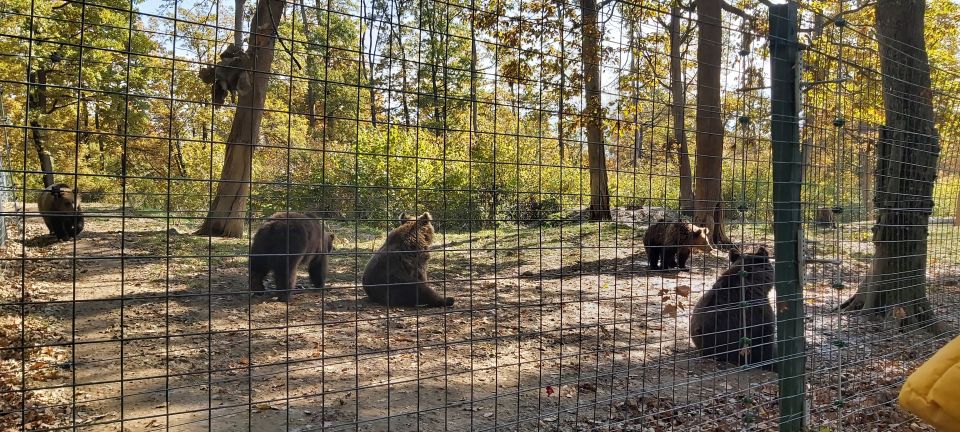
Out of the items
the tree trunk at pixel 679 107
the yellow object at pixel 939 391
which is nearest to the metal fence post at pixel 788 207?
the tree trunk at pixel 679 107

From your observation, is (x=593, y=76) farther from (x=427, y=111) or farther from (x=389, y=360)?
(x=427, y=111)

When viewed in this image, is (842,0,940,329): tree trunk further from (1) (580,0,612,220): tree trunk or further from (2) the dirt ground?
(1) (580,0,612,220): tree trunk

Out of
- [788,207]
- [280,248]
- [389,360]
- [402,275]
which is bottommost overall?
[389,360]

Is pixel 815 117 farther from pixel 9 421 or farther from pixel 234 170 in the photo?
pixel 234 170

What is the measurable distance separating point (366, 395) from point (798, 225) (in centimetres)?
356

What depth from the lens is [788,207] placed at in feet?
13.6

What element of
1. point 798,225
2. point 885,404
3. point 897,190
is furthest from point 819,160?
point 897,190

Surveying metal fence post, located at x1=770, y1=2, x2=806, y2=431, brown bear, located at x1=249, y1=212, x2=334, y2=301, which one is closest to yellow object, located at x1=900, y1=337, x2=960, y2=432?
metal fence post, located at x1=770, y1=2, x2=806, y2=431

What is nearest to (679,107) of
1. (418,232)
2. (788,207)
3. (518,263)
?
(788,207)

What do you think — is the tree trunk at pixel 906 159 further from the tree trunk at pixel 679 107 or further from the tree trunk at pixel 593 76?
the tree trunk at pixel 593 76

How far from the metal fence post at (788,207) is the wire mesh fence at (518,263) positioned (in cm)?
1

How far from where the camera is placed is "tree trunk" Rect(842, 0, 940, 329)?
686 cm

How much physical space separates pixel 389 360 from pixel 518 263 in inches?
59.9

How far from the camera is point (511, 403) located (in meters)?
5.12
